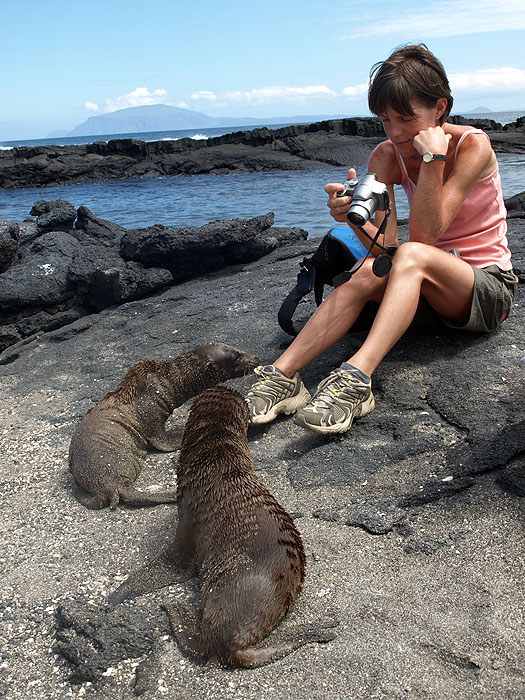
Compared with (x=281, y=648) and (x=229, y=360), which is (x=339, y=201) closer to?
(x=229, y=360)

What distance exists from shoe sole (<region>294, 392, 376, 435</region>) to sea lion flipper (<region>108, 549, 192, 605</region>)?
114 centimetres

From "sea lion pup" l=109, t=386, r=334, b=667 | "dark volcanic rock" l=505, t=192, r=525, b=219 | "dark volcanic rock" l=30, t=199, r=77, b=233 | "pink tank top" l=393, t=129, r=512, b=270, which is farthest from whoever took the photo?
"dark volcanic rock" l=30, t=199, r=77, b=233

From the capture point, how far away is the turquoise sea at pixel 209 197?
1914 centimetres

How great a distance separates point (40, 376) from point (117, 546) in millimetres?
3083

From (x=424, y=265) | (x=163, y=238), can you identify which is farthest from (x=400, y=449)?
(x=163, y=238)

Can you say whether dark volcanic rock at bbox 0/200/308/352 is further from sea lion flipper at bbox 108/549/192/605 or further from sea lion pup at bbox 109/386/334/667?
sea lion flipper at bbox 108/549/192/605

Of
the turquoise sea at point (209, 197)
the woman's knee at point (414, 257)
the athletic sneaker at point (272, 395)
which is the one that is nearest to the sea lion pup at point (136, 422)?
the athletic sneaker at point (272, 395)

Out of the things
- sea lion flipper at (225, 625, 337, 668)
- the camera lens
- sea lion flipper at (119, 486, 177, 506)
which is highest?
the camera lens

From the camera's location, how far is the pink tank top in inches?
169

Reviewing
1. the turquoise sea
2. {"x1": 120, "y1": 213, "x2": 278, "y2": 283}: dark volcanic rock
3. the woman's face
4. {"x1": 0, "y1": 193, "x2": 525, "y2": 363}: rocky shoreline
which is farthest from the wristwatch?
the turquoise sea

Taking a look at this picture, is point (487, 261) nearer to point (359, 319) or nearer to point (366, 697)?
point (359, 319)

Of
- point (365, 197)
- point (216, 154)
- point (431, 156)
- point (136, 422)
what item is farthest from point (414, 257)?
point (216, 154)

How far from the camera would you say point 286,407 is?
167 inches

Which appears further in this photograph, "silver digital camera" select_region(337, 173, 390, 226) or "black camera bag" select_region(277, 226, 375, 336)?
"black camera bag" select_region(277, 226, 375, 336)
